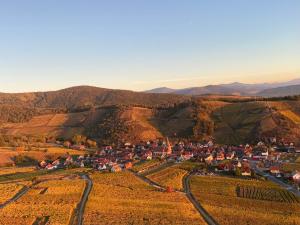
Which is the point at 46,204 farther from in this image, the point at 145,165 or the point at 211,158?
the point at 211,158

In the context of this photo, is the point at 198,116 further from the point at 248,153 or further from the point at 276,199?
the point at 276,199

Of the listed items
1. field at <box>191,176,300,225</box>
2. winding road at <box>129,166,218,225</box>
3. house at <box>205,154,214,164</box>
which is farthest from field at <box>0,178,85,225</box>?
house at <box>205,154,214,164</box>

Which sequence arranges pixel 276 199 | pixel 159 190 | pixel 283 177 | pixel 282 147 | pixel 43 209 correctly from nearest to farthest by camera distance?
pixel 43 209 < pixel 276 199 < pixel 159 190 < pixel 283 177 < pixel 282 147

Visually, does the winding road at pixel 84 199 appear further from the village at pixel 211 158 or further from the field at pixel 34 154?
the field at pixel 34 154

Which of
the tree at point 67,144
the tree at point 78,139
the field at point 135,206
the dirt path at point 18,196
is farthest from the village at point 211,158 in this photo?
the dirt path at point 18,196

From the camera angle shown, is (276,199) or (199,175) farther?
(199,175)

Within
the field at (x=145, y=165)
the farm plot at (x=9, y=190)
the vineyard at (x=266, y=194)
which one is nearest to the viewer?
the vineyard at (x=266, y=194)

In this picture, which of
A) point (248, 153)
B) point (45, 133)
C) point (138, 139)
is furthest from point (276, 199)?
point (45, 133)
